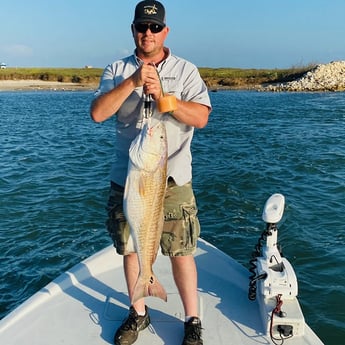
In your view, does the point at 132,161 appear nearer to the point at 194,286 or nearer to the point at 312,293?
the point at 194,286

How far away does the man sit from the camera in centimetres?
325

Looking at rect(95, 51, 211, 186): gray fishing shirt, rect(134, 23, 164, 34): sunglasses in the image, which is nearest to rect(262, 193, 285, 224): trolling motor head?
rect(95, 51, 211, 186): gray fishing shirt

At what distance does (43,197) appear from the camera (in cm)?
1102

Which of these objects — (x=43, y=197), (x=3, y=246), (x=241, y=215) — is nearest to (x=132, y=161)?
(x=3, y=246)

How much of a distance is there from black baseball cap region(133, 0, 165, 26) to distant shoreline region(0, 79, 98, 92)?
6860 cm

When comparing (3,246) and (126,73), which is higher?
(126,73)

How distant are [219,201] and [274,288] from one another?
657 cm

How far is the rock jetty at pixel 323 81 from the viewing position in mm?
53456

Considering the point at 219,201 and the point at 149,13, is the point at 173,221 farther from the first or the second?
the point at 219,201

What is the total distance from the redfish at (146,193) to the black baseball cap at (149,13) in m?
0.72

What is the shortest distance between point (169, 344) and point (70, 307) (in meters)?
1.17

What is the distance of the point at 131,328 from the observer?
384 centimetres

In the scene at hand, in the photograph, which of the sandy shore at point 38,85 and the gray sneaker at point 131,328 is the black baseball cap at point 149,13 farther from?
the sandy shore at point 38,85

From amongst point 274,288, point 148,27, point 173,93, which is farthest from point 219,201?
point 148,27
